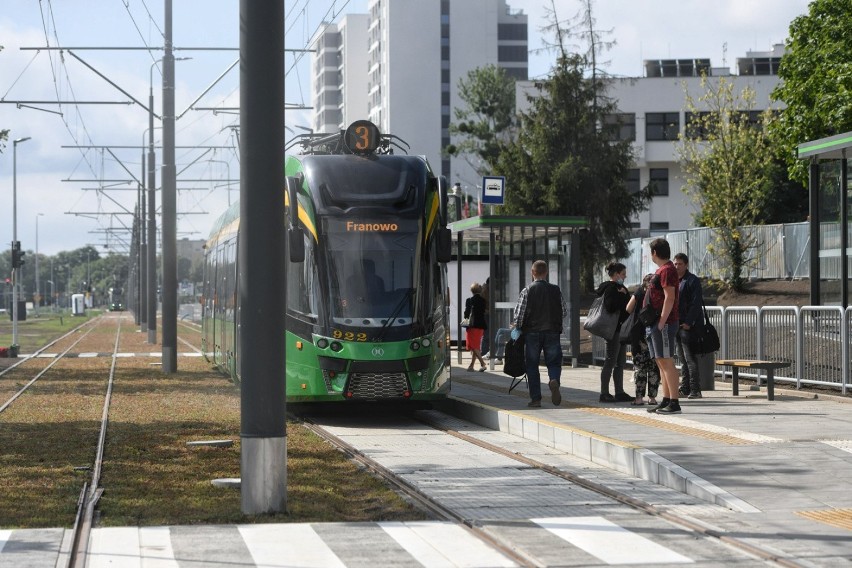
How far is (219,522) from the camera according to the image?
29.8ft

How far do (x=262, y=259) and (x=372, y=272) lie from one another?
25.6ft

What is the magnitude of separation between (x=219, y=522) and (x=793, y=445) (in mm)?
5284

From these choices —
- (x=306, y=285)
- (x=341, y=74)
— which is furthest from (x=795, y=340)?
(x=341, y=74)

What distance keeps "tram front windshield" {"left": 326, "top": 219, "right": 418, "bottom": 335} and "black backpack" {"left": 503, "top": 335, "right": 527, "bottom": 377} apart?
1221 mm

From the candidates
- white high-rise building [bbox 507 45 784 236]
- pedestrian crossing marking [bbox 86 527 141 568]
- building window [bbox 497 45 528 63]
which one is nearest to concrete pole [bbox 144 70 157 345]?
pedestrian crossing marking [bbox 86 527 141 568]

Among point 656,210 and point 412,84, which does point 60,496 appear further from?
point 412,84

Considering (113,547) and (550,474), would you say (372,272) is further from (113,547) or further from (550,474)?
(113,547)

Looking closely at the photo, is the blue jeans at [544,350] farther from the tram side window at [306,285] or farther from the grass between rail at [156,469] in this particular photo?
the grass between rail at [156,469]

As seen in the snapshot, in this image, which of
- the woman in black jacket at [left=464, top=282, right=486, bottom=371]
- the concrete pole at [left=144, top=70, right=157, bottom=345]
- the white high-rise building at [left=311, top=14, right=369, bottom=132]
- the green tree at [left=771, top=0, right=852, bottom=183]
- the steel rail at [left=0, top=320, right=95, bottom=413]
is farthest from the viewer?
the white high-rise building at [left=311, top=14, right=369, bottom=132]

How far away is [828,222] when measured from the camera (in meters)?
20.3

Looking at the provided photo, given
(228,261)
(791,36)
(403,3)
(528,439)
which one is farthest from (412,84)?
(528,439)

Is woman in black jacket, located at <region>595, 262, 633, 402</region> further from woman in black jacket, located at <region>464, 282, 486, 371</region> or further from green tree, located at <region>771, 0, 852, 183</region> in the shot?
green tree, located at <region>771, 0, 852, 183</region>

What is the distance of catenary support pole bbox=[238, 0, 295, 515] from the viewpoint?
30.8 feet

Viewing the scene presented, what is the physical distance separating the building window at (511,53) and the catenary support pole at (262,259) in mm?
113889
